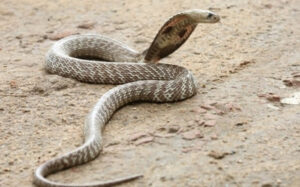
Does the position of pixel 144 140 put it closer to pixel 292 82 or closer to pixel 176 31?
pixel 176 31

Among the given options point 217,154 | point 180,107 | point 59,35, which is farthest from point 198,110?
point 59,35

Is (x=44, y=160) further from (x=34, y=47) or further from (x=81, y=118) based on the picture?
(x=34, y=47)

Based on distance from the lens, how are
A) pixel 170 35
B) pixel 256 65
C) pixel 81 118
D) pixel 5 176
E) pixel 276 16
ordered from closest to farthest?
pixel 5 176, pixel 81 118, pixel 170 35, pixel 256 65, pixel 276 16

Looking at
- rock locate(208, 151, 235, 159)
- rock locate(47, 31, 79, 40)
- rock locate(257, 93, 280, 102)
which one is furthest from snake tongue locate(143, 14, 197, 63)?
rock locate(47, 31, 79, 40)

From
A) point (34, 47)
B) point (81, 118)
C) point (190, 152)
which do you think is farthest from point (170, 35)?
point (34, 47)

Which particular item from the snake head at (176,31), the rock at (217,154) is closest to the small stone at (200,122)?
the rock at (217,154)
